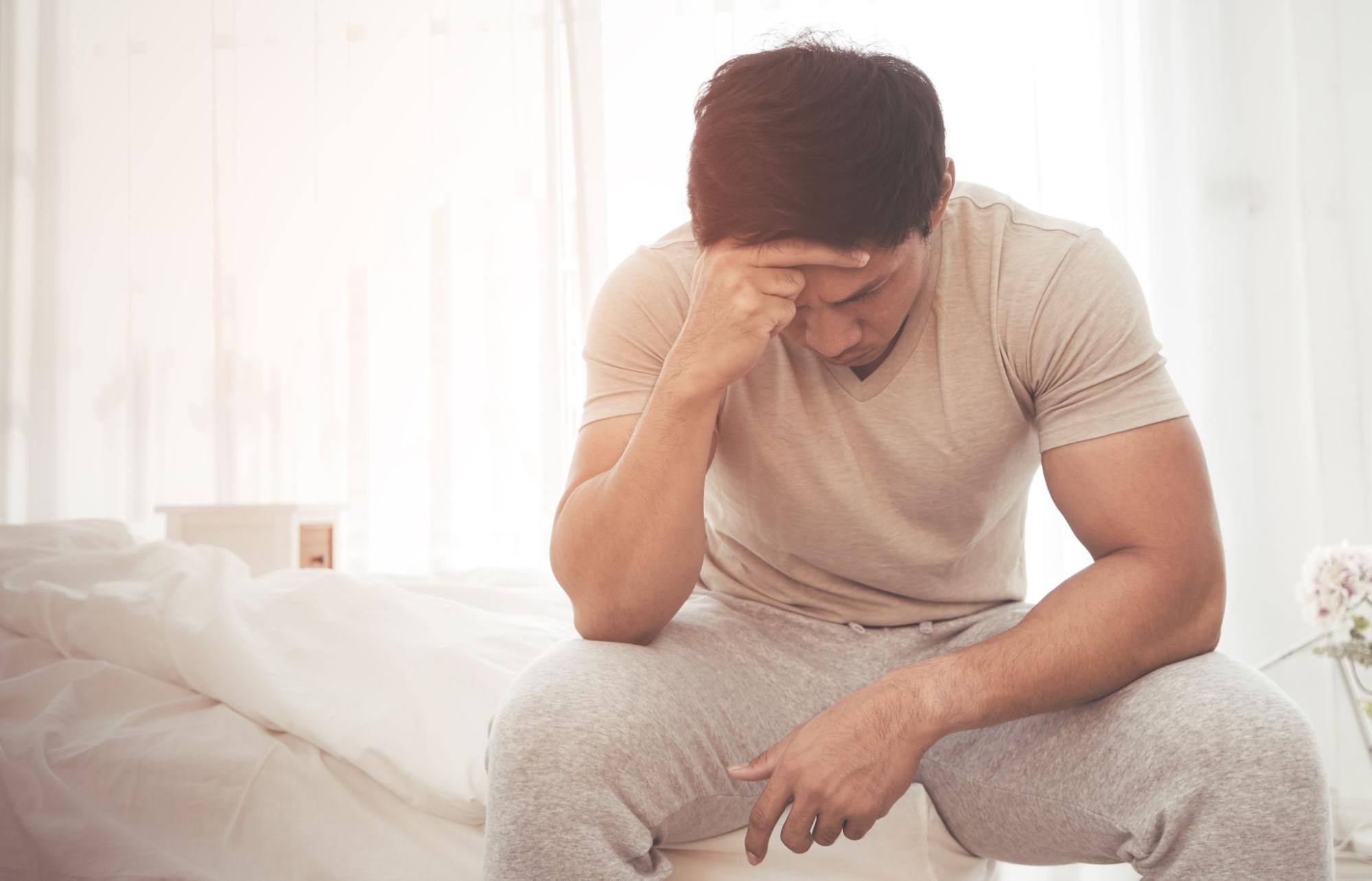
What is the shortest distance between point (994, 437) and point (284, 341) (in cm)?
280

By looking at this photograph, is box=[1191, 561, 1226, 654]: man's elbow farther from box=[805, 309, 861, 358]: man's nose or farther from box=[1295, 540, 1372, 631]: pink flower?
box=[1295, 540, 1372, 631]: pink flower

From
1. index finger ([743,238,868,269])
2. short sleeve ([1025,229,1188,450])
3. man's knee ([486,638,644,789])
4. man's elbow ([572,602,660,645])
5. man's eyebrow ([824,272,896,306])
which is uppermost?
index finger ([743,238,868,269])

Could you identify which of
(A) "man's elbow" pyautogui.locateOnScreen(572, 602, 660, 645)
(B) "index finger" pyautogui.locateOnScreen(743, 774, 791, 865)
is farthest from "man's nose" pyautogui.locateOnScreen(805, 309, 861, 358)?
(B) "index finger" pyautogui.locateOnScreen(743, 774, 791, 865)

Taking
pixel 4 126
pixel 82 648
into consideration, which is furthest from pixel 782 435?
pixel 4 126

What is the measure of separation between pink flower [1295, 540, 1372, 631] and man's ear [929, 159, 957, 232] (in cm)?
127

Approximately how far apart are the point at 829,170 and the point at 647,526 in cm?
39

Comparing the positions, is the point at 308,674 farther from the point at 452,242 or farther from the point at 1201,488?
the point at 452,242

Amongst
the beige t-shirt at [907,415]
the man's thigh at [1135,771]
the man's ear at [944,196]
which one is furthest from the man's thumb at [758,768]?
the man's ear at [944,196]

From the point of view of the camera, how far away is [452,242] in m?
3.28

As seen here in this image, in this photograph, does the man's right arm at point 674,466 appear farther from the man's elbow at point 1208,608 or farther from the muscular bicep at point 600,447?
the man's elbow at point 1208,608

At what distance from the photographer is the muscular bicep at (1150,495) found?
922 mm

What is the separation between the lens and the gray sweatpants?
757mm

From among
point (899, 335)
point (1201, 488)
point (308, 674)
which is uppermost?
point (899, 335)

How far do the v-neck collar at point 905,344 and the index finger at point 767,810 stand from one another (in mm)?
475
